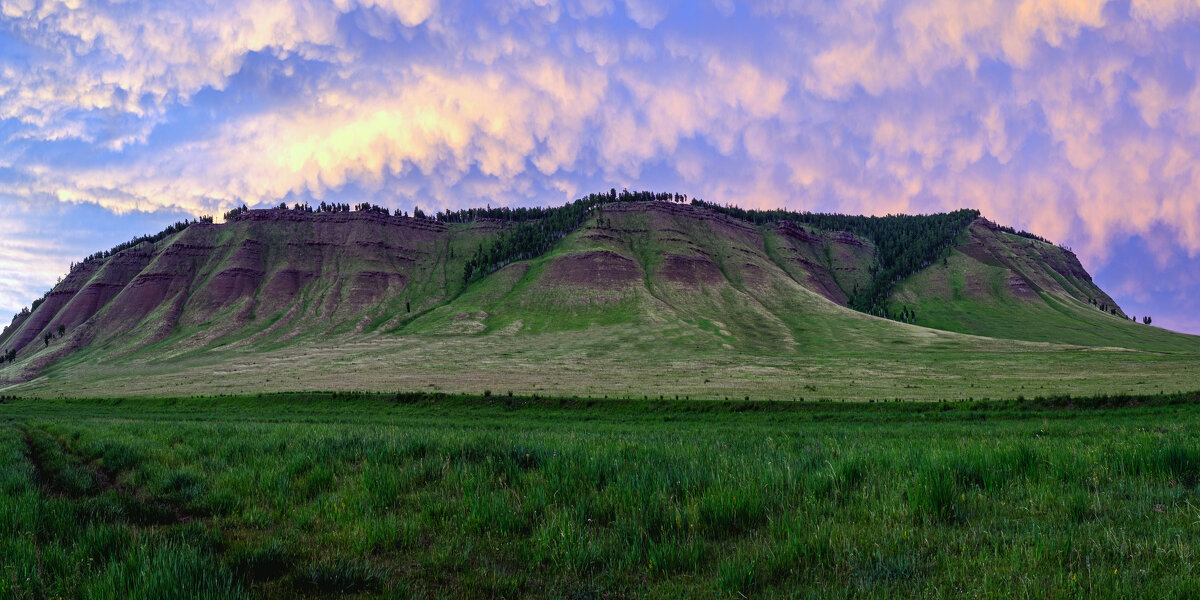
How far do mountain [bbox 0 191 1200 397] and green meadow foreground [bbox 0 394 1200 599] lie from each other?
144 feet

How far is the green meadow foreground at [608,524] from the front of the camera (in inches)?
194

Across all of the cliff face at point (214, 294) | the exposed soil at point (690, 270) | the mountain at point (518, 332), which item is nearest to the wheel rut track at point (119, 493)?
the mountain at point (518, 332)

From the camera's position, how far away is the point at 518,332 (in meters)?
138

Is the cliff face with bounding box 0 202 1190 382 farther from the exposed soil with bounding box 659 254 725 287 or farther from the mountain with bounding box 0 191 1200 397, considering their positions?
the mountain with bounding box 0 191 1200 397

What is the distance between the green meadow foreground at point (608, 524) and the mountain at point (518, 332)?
43.8 meters

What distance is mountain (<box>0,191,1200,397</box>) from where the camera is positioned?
240 feet

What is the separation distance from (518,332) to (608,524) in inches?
5261

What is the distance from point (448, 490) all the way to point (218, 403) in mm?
53849

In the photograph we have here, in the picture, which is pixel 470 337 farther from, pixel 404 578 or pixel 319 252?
pixel 404 578

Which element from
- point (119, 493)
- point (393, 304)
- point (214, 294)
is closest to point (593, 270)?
point (393, 304)

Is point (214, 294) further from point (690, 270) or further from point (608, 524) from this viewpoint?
point (608, 524)

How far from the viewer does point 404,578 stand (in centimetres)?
572

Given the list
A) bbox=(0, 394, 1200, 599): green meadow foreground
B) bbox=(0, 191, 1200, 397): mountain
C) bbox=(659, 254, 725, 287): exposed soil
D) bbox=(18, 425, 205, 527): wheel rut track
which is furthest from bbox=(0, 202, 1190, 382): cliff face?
bbox=(18, 425, 205, 527): wheel rut track

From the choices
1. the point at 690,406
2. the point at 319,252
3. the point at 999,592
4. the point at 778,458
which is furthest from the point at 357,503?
the point at 319,252
